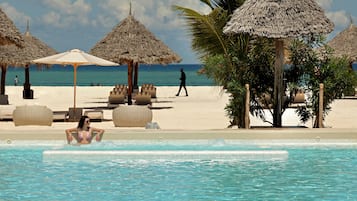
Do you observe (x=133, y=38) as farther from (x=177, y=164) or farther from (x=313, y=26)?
(x=177, y=164)

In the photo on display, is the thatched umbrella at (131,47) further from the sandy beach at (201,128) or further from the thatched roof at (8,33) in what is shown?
the thatched roof at (8,33)

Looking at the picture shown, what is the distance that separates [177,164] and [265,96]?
474 centimetres

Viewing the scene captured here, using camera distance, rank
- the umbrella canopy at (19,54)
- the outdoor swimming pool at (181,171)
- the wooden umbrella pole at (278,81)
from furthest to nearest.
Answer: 1. the umbrella canopy at (19,54)
2. the wooden umbrella pole at (278,81)
3. the outdoor swimming pool at (181,171)

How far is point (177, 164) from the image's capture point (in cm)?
1066

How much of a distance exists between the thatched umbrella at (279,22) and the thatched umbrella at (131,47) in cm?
1301

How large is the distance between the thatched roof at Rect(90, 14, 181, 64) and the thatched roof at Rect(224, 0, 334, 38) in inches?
542

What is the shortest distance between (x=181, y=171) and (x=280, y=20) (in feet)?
16.2

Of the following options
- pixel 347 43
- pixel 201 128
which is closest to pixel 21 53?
pixel 347 43

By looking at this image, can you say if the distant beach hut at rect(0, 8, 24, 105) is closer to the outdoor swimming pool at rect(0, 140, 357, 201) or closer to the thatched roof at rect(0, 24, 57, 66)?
the thatched roof at rect(0, 24, 57, 66)

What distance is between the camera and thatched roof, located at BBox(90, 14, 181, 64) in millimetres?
27812

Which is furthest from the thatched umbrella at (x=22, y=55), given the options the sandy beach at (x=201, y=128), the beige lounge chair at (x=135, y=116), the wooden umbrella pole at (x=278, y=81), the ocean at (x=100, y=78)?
the ocean at (x=100, y=78)

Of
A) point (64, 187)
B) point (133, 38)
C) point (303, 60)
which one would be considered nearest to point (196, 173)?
point (64, 187)

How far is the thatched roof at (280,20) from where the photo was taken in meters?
13.8

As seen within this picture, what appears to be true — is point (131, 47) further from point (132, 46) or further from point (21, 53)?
point (21, 53)
